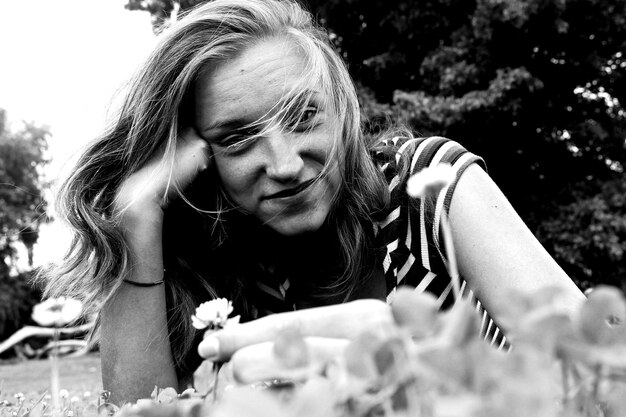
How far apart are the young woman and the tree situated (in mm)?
27001

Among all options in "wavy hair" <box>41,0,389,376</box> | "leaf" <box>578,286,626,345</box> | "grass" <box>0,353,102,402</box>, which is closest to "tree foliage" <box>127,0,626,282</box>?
"grass" <box>0,353,102,402</box>

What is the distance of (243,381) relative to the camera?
54 centimetres

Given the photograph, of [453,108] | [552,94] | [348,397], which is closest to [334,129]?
[348,397]

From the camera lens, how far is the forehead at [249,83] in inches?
75.2

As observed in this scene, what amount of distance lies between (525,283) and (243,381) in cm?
121

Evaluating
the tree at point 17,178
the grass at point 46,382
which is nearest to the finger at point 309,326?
the grass at point 46,382

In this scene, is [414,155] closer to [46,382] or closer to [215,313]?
[215,313]

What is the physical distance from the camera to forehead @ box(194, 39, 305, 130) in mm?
1910

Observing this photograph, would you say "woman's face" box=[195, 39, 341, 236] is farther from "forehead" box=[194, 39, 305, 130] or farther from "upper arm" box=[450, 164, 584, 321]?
"upper arm" box=[450, 164, 584, 321]

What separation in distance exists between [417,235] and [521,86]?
35.9ft

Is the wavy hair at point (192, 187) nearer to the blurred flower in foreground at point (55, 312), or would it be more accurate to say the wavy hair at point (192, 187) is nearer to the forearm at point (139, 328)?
the forearm at point (139, 328)

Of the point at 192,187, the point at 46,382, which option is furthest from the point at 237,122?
the point at 46,382

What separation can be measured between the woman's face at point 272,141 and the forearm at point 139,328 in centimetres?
37

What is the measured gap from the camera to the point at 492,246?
5.62ft
